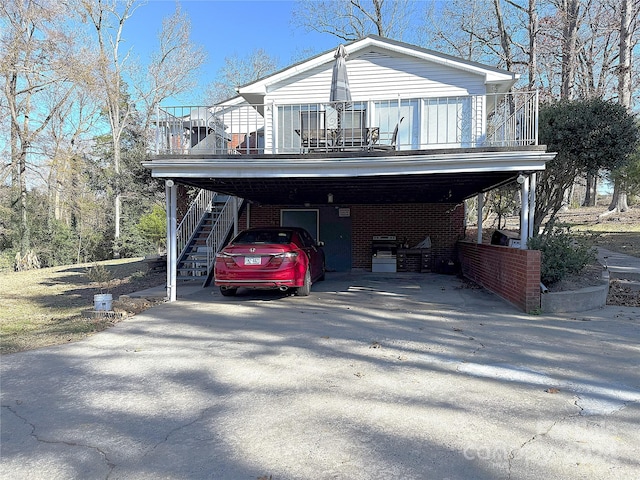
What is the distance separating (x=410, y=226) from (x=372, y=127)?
5223mm

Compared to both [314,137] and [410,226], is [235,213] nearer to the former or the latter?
[314,137]

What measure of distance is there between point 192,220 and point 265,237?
5329 millimetres

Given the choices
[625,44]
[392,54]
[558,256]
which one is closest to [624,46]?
[625,44]

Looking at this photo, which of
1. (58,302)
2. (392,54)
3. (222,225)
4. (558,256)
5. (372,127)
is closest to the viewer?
(558,256)

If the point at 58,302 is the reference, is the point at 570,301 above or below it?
above

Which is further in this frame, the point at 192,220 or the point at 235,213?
the point at 192,220

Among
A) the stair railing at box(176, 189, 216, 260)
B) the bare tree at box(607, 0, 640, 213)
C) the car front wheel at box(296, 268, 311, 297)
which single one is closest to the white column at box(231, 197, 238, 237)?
the stair railing at box(176, 189, 216, 260)

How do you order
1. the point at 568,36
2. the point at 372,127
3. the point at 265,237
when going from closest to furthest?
the point at 265,237
the point at 372,127
the point at 568,36

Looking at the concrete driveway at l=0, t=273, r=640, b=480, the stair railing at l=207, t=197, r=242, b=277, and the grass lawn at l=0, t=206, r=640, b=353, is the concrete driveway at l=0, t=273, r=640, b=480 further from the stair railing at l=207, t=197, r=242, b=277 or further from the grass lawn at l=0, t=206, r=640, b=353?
the stair railing at l=207, t=197, r=242, b=277

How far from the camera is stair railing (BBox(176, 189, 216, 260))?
12.5 m

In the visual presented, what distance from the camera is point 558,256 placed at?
7.66 metres

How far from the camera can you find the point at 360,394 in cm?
389

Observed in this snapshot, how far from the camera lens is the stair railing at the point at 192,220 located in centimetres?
1247

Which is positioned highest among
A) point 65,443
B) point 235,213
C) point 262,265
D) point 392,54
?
point 392,54
